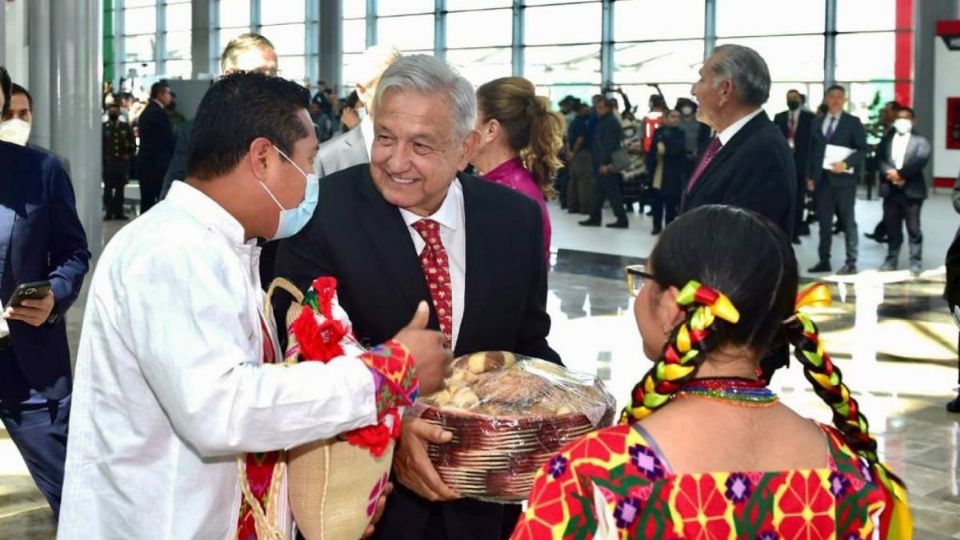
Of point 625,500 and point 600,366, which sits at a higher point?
point 625,500

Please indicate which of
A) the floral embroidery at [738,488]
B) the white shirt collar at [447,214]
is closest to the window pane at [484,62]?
the white shirt collar at [447,214]

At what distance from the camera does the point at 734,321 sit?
191 centimetres

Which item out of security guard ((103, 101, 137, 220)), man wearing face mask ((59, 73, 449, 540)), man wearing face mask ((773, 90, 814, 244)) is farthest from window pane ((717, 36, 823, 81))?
man wearing face mask ((59, 73, 449, 540))

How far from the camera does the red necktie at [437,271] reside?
120 inches

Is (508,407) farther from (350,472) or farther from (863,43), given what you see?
(863,43)

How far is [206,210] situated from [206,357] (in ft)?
1.02

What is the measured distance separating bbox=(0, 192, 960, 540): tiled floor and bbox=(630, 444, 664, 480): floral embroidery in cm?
370

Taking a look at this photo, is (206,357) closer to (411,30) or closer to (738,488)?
(738,488)

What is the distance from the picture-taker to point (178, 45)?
38375 mm

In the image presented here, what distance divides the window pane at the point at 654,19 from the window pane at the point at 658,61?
0.15m

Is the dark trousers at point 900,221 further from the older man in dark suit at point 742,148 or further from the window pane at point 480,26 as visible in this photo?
the window pane at point 480,26

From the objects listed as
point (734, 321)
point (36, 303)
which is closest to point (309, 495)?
point (734, 321)

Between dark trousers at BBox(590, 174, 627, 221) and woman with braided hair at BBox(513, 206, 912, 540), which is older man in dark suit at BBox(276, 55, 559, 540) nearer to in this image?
woman with braided hair at BBox(513, 206, 912, 540)

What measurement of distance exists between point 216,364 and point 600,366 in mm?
6434
